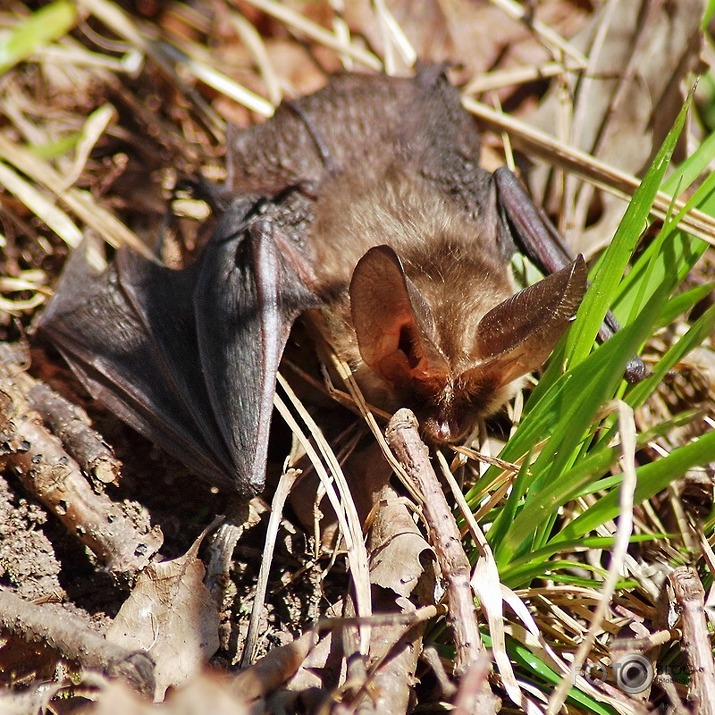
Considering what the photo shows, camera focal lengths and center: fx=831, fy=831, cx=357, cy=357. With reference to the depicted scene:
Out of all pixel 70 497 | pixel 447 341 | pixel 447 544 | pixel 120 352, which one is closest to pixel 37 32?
pixel 120 352

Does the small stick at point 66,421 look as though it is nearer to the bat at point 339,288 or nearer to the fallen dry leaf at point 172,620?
the bat at point 339,288

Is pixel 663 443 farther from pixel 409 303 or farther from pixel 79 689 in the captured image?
pixel 79 689

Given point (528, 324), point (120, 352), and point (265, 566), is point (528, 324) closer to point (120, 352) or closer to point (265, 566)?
point (265, 566)

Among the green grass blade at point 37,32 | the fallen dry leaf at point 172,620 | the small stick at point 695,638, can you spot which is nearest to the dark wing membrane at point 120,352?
the fallen dry leaf at point 172,620

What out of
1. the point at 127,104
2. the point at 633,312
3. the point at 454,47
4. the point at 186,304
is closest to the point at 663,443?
the point at 633,312

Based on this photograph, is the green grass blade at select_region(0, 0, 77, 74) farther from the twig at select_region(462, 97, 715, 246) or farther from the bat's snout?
the bat's snout
